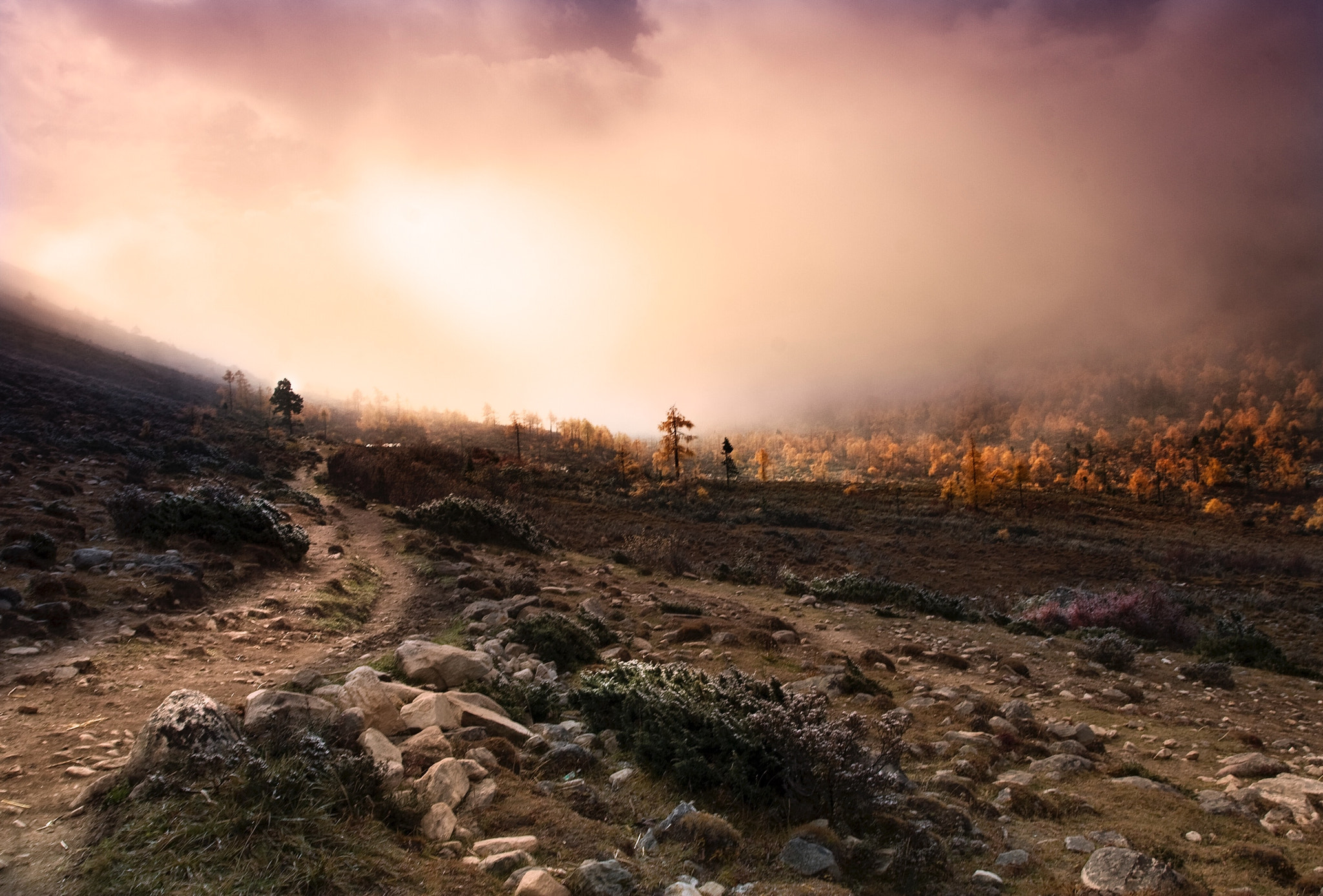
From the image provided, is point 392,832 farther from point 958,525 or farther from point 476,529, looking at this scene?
Result: point 958,525

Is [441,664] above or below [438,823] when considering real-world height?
below

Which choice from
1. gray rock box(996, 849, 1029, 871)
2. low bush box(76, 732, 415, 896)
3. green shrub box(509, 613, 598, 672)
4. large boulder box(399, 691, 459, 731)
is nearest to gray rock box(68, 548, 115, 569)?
green shrub box(509, 613, 598, 672)

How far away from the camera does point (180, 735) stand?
15.5ft

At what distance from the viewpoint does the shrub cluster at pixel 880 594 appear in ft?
59.0

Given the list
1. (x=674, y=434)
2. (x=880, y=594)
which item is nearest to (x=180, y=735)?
(x=880, y=594)

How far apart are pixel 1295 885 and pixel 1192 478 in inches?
6689

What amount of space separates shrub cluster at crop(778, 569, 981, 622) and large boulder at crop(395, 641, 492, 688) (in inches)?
525

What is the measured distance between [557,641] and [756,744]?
4857 mm

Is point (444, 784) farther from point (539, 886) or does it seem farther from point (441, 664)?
point (441, 664)

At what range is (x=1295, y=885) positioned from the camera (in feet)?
15.7

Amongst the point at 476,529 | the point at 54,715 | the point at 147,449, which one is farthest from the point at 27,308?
the point at 54,715

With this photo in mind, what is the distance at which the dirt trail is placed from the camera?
4148 millimetres

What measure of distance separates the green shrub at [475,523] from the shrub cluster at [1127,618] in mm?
15773

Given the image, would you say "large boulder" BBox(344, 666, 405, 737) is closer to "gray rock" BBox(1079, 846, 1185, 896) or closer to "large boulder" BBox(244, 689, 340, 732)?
"large boulder" BBox(244, 689, 340, 732)
